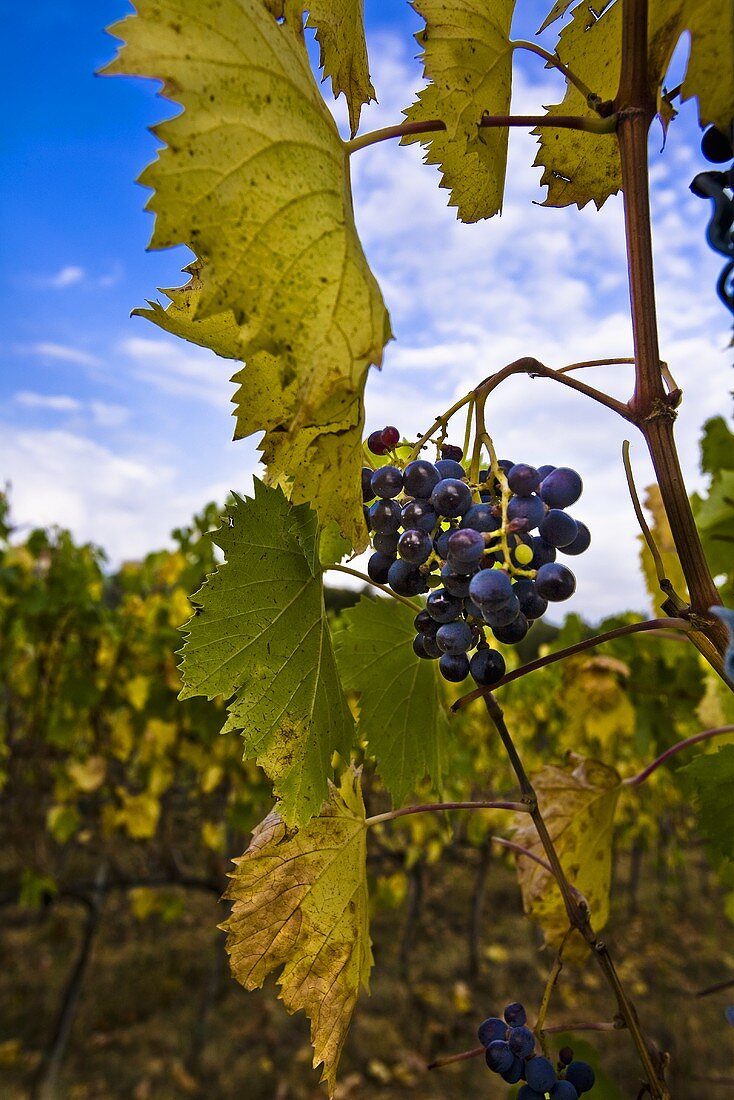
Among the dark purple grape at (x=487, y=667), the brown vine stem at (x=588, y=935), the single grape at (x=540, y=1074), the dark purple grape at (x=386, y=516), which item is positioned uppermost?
the dark purple grape at (x=386, y=516)

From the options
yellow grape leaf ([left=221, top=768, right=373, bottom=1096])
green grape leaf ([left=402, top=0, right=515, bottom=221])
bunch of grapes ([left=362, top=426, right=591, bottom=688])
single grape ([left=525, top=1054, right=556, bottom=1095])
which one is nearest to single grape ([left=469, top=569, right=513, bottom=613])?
bunch of grapes ([left=362, top=426, right=591, bottom=688])

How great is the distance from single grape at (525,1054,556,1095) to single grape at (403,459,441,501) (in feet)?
2.28

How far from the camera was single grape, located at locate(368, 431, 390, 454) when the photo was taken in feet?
2.72

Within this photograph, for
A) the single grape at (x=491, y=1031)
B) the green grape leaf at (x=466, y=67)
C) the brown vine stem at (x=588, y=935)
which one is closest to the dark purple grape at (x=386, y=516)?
the brown vine stem at (x=588, y=935)

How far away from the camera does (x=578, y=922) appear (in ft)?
2.84

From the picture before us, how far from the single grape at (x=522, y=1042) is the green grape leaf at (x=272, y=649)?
0.43 metres

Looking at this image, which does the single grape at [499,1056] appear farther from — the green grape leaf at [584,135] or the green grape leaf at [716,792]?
the green grape leaf at [584,135]

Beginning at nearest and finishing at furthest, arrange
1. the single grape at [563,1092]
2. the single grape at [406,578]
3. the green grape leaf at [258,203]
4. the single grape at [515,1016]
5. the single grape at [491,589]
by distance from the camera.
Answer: the green grape leaf at [258,203] → the single grape at [491,589] → the single grape at [406,578] → the single grape at [563,1092] → the single grape at [515,1016]

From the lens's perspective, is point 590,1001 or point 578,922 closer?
point 578,922

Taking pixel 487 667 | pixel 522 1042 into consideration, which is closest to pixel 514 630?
pixel 487 667

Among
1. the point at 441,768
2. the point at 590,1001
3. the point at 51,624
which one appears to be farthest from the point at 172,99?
the point at 590,1001

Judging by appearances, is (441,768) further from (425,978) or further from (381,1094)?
(425,978)

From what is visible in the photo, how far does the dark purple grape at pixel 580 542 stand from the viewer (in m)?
0.77

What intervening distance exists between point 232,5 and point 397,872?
26.5ft
